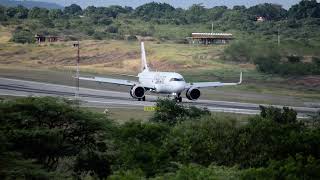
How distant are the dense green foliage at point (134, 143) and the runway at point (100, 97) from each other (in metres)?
29.4

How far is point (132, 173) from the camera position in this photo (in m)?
30.2

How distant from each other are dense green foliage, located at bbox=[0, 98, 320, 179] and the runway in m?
29.4

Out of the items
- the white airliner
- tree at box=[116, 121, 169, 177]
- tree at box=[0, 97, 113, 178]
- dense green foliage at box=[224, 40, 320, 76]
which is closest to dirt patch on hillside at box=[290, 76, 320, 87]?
dense green foliage at box=[224, 40, 320, 76]

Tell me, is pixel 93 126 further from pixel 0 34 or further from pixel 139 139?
pixel 0 34

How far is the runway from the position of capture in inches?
3031

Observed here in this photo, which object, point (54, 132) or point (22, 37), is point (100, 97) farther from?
point (22, 37)

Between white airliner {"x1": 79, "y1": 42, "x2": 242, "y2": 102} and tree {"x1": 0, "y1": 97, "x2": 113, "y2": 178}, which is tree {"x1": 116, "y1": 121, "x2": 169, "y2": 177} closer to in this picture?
tree {"x1": 0, "y1": 97, "x2": 113, "y2": 178}

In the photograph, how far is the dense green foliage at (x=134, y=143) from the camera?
120 ft

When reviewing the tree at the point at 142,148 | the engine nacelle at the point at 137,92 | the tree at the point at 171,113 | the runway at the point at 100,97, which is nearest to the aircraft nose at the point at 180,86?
the runway at the point at 100,97

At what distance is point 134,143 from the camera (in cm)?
3909

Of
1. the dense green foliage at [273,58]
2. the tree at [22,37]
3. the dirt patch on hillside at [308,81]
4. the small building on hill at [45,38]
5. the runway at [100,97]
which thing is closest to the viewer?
the runway at [100,97]

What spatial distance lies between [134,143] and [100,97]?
47.7 metres

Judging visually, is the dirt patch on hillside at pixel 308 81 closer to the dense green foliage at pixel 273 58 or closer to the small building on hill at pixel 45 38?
the dense green foliage at pixel 273 58

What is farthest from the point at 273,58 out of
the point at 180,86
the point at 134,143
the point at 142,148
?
the point at 142,148
